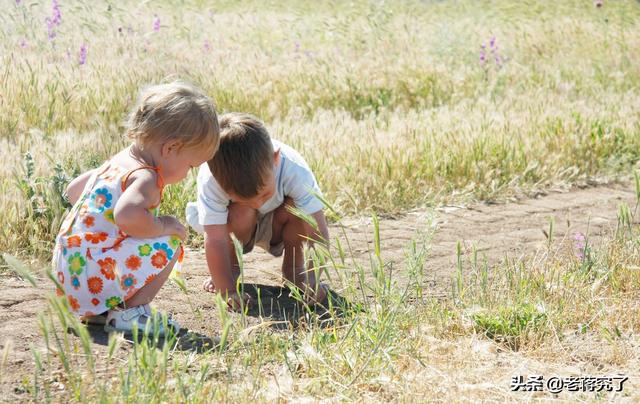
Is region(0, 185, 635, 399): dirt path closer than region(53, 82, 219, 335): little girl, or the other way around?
region(53, 82, 219, 335): little girl

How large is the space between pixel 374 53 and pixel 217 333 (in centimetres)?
651

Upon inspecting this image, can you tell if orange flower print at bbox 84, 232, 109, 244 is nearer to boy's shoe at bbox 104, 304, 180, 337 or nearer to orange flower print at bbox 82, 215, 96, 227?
orange flower print at bbox 82, 215, 96, 227

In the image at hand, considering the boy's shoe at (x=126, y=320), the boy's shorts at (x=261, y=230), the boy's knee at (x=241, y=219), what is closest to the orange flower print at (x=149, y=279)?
the boy's shoe at (x=126, y=320)

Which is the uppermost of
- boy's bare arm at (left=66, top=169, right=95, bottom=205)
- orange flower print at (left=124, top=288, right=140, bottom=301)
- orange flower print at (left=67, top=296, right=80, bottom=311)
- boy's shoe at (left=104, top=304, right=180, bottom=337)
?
boy's bare arm at (left=66, top=169, right=95, bottom=205)

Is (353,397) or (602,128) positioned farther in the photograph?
Result: (602,128)

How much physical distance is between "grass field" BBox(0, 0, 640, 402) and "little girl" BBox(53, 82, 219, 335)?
0.23 m

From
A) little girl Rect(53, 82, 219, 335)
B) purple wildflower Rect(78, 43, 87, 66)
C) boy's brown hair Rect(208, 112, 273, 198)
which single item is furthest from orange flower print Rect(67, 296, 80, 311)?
purple wildflower Rect(78, 43, 87, 66)

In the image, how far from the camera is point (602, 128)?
697 centimetres

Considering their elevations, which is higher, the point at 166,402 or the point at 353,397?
the point at 166,402

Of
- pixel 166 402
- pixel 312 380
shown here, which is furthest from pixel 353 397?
pixel 166 402

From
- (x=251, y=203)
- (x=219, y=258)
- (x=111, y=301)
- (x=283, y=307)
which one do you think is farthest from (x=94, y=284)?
(x=283, y=307)

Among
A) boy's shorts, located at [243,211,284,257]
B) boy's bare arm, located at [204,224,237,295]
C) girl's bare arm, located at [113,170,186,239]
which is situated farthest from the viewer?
boy's shorts, located at [243,211,284,257]

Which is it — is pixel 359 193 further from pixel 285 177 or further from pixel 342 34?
pixel 342 34

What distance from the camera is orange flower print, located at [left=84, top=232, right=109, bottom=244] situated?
3.26 metres
